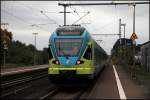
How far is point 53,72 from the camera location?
2073 centimetres

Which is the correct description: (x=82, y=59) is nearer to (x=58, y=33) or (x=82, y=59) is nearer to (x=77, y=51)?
(x=77, y=51)

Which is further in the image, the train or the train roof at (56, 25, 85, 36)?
the train roof at (56, 25, 85, 36)

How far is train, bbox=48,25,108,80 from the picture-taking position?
67.8ft

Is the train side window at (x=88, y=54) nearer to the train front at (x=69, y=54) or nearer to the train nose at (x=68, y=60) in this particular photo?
the train front at (x=69, y=54)

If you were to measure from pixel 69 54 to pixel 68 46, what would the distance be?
463mm

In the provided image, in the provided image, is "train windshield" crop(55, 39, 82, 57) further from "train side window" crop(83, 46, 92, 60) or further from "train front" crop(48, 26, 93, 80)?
"train side window" crop(83, 46, 92, 60)

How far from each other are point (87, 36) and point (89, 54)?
100 centimetres

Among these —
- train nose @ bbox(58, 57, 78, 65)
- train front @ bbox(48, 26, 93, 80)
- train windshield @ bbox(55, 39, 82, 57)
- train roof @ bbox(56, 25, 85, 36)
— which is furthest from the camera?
train roof @ bbox(56, 25, 85, 36)

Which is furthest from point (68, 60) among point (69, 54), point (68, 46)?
point (68, 46)

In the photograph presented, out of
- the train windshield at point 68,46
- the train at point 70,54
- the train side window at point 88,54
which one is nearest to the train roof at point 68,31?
the train at point 70,54

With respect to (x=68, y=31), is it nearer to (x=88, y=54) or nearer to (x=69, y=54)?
(x=69, y=54)

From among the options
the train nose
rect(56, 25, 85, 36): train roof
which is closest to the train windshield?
the train nose

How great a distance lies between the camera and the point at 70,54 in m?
21.1

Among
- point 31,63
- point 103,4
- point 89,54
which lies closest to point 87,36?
point 89,54
